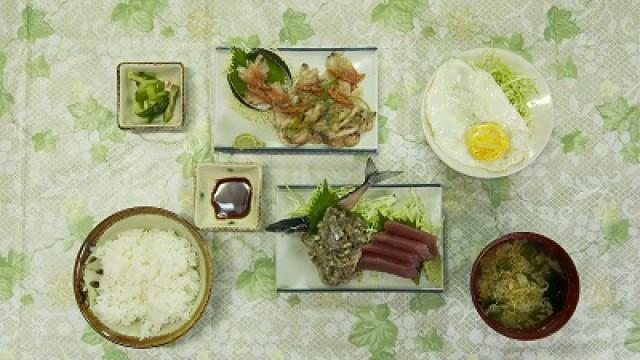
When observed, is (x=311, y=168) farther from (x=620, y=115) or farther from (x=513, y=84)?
(x=620, y=115)

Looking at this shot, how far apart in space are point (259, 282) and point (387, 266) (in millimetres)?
491

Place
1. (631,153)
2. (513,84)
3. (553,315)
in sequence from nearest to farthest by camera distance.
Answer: (553,315)
(513,84)
(631,153)

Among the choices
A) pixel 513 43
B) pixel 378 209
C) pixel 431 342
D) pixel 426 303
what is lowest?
pixel 431 342

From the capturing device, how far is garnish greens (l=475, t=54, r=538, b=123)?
104 inches

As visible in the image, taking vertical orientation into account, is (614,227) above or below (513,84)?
below

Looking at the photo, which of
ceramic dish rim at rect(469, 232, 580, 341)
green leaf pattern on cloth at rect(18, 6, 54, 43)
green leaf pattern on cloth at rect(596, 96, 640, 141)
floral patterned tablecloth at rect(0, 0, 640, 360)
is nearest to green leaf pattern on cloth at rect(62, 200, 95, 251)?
floral patterned tablecloth at rect(0, 0, 640, 360)

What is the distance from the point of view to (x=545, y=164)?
2.77 metres

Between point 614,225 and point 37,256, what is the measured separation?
6.90 ft

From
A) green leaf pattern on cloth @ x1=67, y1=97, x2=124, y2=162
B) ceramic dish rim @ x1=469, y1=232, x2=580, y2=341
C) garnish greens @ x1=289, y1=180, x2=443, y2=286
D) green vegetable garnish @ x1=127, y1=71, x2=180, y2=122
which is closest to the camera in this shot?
ceramic dish rim @ x1=469, y1=232, x2=580, y2=341

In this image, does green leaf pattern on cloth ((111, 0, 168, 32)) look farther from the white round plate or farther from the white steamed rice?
the white round plate

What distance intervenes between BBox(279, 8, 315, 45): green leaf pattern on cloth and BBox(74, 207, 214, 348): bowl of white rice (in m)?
0.79

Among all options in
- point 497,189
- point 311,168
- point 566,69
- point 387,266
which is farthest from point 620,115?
point 311,168

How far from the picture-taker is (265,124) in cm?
274

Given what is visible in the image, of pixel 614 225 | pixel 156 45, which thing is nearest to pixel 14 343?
pixel 156 45
